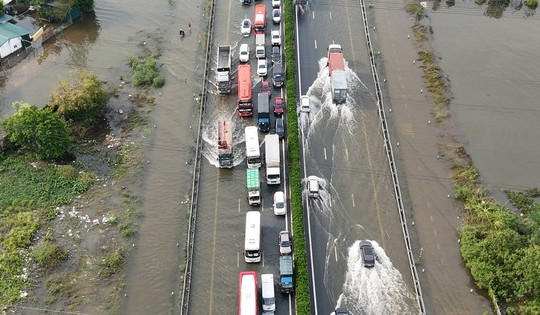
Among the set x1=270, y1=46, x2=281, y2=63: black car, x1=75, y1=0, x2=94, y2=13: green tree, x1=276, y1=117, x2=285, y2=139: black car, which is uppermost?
x1=75, y1=0, x2=94, y2=13: green tree

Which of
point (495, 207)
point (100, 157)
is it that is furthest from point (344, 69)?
point (100, 157)

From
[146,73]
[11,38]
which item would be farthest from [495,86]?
[11,38]

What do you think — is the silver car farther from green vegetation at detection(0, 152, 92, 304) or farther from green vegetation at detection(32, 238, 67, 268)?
green vegetation at detection(0, 152, 92, 304)

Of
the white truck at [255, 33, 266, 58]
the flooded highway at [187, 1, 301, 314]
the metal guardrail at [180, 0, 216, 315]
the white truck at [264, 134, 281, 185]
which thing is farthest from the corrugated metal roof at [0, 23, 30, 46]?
the white truck at [264, 134, 281, 185]

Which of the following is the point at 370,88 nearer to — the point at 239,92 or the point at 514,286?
the point at 239,92

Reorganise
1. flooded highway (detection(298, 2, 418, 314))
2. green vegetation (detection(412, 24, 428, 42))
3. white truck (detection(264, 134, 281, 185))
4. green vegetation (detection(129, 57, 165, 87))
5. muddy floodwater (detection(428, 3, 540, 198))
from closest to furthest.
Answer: flooded highway (detection(298, 2, 418, 314)) → white truck (detection(264, 134, 281, 185)) → muddy floodwater (detection(428, 3, 540, 198)) → green vegetation (detection(129, 57, 165, 87)) → green vegetation (detection(412, 24, 428, 42))

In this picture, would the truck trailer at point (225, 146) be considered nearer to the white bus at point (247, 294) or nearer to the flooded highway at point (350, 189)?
the flooded highway at point (350, 189)

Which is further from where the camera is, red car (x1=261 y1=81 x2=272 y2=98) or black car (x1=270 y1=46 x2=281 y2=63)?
black car (x1=270 y1=46 x2=281 y2=63)
